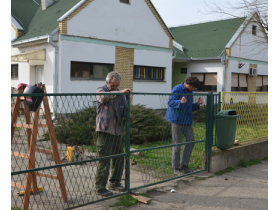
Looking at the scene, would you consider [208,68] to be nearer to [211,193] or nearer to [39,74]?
[39,74]

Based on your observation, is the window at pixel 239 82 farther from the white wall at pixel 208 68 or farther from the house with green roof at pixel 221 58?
the white wall at pixel 208 68

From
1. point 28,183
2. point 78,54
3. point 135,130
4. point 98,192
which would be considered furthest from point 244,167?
point 78,54

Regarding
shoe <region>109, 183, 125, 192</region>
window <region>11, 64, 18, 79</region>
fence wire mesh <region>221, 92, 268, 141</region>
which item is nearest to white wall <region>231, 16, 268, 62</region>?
fence wire mesh <region>221, 92, 268, 141</region>

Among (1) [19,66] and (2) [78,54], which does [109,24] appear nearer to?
(2) [78,54]

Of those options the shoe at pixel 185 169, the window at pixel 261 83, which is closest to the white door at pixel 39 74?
the shoe at pixel 185 169

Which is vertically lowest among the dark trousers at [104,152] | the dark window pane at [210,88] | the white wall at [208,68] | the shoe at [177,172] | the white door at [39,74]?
the shoe at [177,172]

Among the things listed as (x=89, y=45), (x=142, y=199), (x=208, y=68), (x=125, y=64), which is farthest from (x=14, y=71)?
(x=142, y=199)

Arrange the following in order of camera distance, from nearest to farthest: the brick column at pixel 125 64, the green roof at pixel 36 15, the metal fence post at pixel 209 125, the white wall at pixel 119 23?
the metal fence post at pixel 209 125 → the white wall at pixel 119 23 → the green roof at pixel 36 15 → the brick column at pixel 125 64

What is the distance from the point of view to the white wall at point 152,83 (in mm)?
15820

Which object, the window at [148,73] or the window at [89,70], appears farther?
the window at [148,73]

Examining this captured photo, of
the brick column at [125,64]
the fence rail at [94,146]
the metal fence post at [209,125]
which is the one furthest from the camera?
the brick column at [125,64]

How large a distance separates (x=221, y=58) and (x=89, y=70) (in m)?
9.22

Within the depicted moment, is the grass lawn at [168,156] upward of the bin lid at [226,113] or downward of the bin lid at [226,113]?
downward

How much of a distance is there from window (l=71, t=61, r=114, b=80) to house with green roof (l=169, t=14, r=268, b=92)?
604cm
